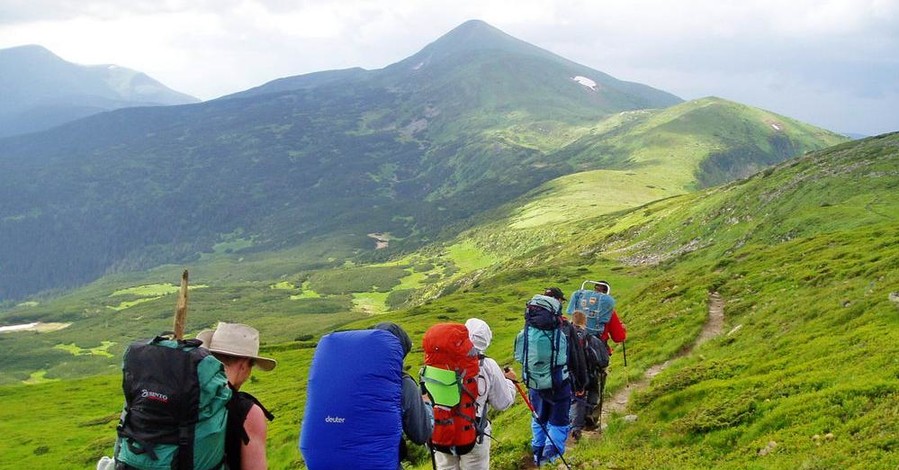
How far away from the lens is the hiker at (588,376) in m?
15.4

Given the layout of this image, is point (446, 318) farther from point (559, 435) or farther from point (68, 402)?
point (559, 435)

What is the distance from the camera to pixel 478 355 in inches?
443

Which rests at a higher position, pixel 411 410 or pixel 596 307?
pixel 411 410

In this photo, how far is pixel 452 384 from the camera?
35.8ft

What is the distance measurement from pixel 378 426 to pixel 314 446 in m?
1.12

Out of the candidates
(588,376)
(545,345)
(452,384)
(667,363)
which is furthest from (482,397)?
(667,363)

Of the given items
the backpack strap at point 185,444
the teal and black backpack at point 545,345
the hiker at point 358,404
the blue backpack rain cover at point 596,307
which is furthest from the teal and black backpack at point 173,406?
the blue backpack rain cover at point 596,307

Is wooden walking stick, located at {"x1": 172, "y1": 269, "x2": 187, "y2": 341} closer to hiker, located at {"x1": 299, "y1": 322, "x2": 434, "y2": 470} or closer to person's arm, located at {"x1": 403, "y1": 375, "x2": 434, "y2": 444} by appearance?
hiker, located at {"x1": 299, "y1": 322, "x2": 434, "y2": 470}

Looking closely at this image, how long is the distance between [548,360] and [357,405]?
6.40 metres

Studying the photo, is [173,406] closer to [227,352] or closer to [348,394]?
[227,352]

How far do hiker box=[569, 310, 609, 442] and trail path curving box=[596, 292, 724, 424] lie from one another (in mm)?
1828

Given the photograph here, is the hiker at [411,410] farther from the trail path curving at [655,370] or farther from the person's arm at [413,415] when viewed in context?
the trail path curving at [655,370]

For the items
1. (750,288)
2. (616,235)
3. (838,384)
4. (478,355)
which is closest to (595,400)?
(838,384)

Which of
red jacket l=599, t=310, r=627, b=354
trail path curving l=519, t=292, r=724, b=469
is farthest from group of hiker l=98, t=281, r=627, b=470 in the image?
trail path curving l=519, t=292, r=724, b=469
